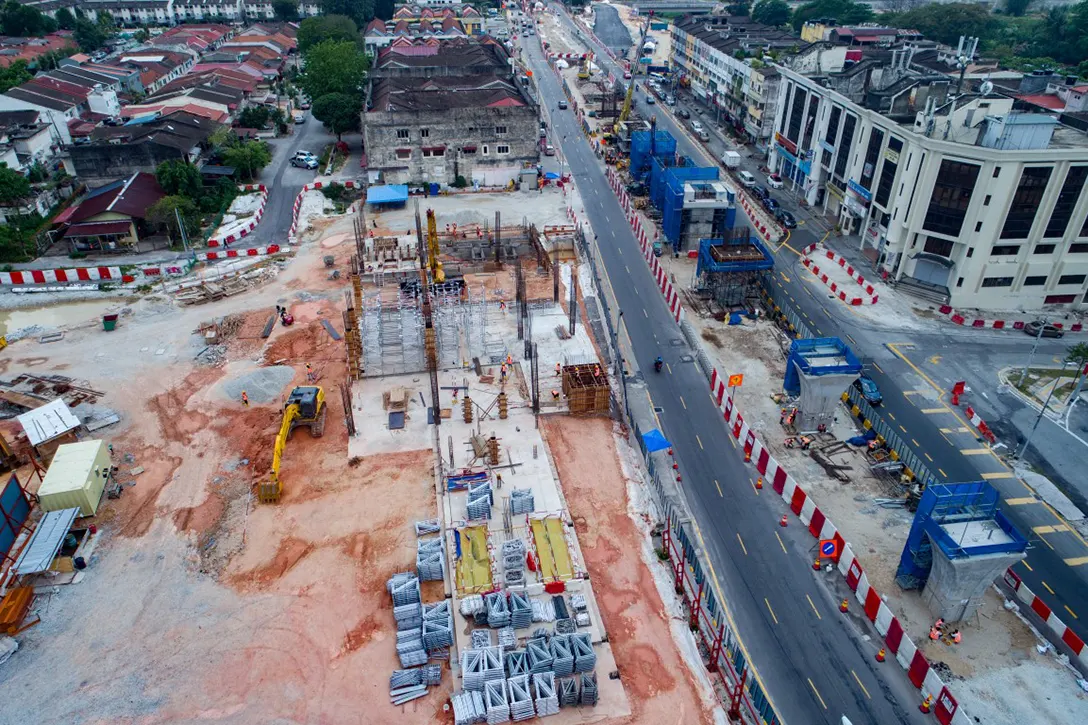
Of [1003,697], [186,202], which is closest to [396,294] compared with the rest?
[186,202]

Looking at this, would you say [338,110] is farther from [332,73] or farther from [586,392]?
[586,392]

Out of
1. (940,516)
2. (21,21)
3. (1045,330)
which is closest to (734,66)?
(1045,330)

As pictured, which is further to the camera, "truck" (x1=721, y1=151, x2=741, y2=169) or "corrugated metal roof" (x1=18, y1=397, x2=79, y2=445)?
"truck" (x1=721, y1=151, x2=741, y2=169)

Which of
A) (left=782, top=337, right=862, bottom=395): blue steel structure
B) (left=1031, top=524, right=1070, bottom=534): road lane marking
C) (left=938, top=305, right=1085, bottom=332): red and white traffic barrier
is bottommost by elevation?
(left=1031, top=524, right=1070, bottom=534): road lane marking

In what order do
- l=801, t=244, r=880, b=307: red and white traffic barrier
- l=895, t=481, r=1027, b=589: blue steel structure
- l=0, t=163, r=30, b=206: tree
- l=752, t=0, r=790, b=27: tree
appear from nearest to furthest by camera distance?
l=895, t=481, r=1027, b=589: blue steel structure, l=801, t=244, r=880, b=307: red and white traffic barrier, l=0, t=163, r=30, b=206: tree, l=752, t=0, r=790, b=27: tree

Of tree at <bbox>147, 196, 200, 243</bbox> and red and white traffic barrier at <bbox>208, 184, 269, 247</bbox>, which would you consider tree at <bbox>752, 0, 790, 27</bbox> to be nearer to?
red and white traffic barrier at <bbox>208, 184, 269, 247</bbox>

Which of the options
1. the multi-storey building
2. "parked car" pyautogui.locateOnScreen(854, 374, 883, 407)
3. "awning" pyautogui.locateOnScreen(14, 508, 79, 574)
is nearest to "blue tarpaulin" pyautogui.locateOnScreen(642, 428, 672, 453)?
"parked car" pyautogui.locateOnScreen(854, 374, 883, 407)

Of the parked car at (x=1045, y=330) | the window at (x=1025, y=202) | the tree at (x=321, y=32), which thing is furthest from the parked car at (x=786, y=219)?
the tree at (x=321, y=32)

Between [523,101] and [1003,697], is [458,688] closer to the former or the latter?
[1003,697]
